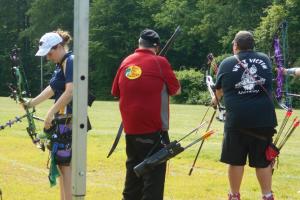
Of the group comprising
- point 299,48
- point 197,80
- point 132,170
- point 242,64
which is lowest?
point 197,80

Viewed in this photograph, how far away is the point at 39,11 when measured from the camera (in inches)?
2542

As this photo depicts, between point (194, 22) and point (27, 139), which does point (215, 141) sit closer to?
point (27, 139)

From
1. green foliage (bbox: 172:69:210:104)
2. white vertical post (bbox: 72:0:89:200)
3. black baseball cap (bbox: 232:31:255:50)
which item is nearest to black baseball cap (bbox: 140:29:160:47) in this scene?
black baseball cap (bbox: 232:31:255:50)

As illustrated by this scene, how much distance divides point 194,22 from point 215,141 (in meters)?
42.3

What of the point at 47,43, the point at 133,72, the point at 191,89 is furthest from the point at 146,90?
the point at 191,89

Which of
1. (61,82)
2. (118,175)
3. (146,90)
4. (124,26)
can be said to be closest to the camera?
(146,90)

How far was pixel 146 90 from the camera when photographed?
17.1 ft

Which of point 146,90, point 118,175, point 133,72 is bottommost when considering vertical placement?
point 118,175

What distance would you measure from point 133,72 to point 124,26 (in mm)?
55452

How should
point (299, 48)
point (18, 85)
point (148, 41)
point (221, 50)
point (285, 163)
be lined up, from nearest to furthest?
point (148, 41) < point (18, 85) < point (285, 163) < point (299, 48) < point (221, 50)

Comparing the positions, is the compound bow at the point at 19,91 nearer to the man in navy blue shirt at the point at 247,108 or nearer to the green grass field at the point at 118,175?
the green grass field at the point at 118,175

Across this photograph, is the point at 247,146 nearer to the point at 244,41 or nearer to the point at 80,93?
the point at 244,41

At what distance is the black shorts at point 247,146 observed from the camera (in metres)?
5.79

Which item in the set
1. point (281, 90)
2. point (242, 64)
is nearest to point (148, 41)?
point (242, 64)
